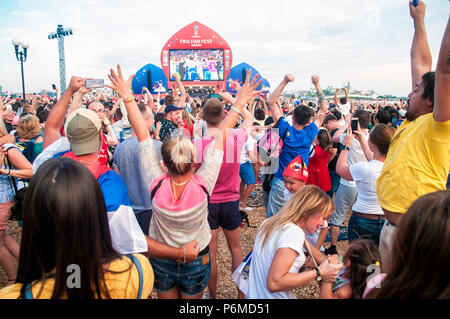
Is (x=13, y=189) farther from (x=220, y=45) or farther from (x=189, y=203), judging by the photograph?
(x=220, y=45)

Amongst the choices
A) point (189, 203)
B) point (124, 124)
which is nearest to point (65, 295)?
point (189, 203)

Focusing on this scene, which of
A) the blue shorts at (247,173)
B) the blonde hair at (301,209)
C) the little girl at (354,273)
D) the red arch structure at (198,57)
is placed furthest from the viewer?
the red arch structure at (198,57)

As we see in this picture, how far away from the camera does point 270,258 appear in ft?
5.97

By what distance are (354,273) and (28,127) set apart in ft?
14.0

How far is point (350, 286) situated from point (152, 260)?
137cm

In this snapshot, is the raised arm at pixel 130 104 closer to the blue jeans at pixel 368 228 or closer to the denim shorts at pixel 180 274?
the denim shorts at pixel 180 274

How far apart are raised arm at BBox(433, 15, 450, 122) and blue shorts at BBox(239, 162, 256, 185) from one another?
425 centimetres

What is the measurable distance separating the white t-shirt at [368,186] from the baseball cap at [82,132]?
2613mm

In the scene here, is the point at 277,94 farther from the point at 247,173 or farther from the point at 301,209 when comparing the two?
the point at 247,173

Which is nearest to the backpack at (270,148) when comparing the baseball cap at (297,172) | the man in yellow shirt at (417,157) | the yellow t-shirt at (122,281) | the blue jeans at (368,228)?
the baseball cap at (297,172)

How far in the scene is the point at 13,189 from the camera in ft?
10.6

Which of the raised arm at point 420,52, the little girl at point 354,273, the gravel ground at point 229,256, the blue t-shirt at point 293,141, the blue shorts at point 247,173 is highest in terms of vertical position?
the raised arm at point 420,52

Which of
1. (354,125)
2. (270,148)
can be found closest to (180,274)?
(354,125)

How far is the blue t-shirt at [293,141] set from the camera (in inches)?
158
